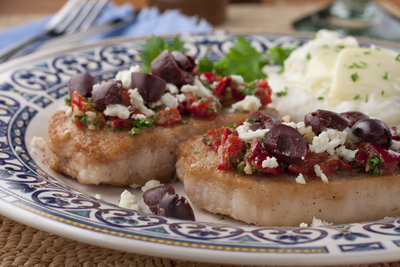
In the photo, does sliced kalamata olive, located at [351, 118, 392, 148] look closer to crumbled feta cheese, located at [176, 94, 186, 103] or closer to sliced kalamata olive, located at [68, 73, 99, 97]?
crumbled feta cheese, located at [176, 94, 186, 103]

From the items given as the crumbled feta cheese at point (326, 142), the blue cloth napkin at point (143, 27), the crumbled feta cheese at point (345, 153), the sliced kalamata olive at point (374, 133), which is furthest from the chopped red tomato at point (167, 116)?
the blue cloth napkin at point (143, 27)

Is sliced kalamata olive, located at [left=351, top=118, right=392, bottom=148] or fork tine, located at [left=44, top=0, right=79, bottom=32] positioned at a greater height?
fork tine, located at [left=44, top=0, right=79, bottom=32]

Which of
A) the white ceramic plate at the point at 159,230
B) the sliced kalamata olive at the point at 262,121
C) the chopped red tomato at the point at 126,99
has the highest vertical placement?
the chopped red tomato at the point at 126,99

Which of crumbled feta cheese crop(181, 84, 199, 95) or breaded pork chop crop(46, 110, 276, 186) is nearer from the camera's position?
breaded pork chop crop(46, 110, 276, 186)

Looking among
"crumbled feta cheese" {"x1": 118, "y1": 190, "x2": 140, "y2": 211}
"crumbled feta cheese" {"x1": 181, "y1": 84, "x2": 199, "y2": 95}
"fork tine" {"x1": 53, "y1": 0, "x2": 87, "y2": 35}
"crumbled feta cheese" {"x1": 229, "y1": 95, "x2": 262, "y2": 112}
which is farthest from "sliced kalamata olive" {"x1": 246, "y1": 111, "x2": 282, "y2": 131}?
"fork tine" {"x1": 53, "y1": 0, "x2": 87, "y2": 35}

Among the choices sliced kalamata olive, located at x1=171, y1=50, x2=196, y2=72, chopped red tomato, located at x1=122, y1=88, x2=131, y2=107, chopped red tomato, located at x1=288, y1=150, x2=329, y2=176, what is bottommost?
chopped red tomato, located at x1=288, y1=150, x2=329, y2=176

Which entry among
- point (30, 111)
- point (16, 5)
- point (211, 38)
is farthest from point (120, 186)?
point (16, 5)

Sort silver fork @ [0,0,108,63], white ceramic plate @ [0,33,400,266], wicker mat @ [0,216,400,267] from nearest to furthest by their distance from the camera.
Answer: white ceramic plate @ [0,33,400,266], wicker mat @ [0,216,400,267], silver fork @ [0,0,108,63]

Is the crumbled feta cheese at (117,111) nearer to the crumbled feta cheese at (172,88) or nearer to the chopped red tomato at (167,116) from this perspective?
the chopped red tomato at (167,116)
